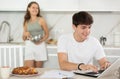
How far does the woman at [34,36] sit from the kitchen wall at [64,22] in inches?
12.9

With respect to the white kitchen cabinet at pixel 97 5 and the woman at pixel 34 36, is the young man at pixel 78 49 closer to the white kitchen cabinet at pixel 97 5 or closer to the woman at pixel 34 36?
the woman at pixel 34 36

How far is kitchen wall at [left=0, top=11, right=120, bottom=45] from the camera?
4.76 meters

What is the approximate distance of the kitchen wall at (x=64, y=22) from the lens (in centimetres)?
476

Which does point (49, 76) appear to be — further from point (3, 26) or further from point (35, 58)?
point (3, 26)

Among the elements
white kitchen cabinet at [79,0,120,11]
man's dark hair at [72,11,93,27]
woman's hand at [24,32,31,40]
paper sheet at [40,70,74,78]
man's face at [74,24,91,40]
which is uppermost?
white kitchen cabinet at [79,0,120,11]

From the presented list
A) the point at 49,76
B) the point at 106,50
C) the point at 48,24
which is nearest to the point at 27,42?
the point at 48,24

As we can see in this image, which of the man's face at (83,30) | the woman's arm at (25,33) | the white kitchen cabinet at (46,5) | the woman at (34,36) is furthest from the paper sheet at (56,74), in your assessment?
the white kitchen cabinet at (46,5)

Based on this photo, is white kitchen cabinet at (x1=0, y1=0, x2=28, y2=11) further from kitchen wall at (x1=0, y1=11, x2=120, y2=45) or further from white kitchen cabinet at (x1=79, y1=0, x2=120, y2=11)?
white kitchen cabinet at (x1=79, y1=0, x2=120, y2=11)

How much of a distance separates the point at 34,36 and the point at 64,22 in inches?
25.4

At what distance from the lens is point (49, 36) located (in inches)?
189

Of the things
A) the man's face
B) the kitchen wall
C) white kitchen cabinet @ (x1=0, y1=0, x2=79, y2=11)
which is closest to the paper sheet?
the man's face

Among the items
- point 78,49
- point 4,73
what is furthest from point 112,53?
point 4,73

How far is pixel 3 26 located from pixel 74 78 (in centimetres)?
285

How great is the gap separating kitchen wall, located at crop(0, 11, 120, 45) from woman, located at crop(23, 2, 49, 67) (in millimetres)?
328
